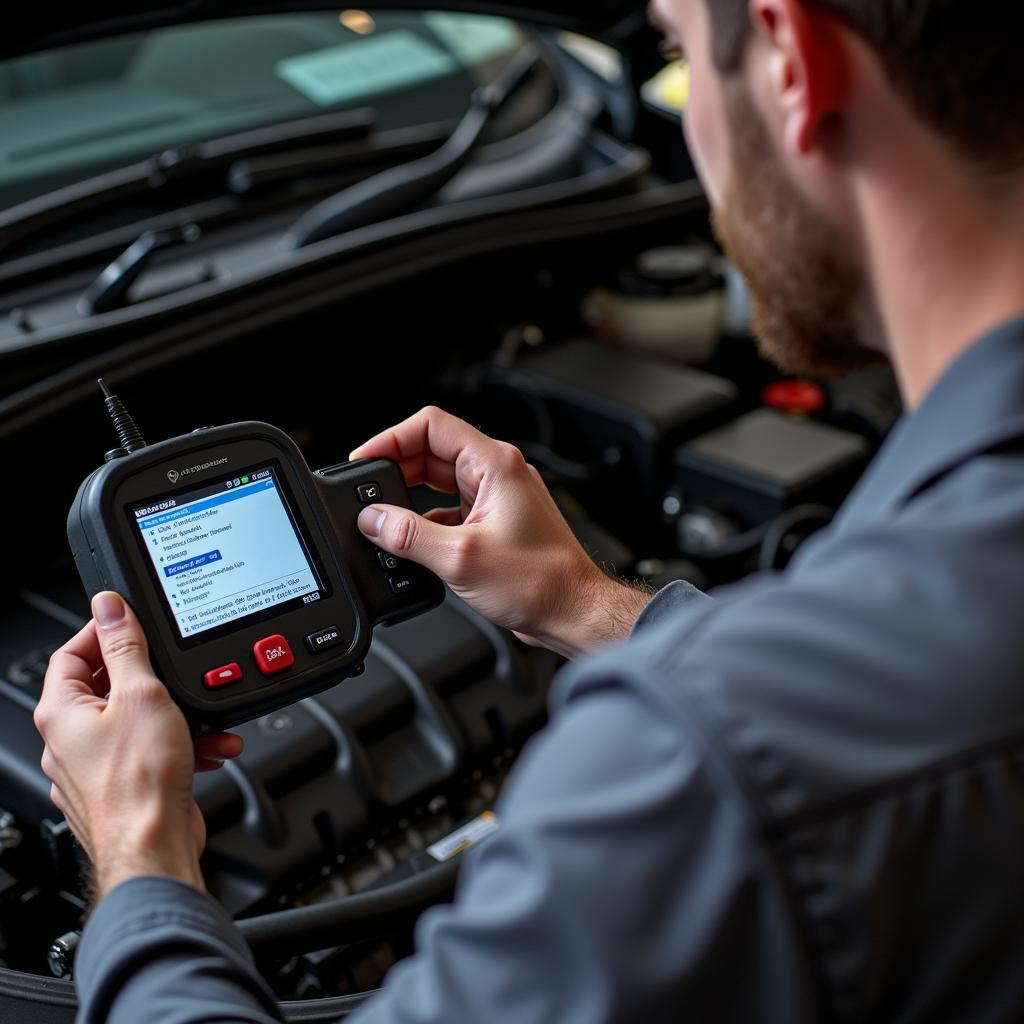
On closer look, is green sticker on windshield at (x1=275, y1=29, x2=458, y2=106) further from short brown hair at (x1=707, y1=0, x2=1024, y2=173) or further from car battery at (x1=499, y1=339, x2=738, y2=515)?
short brown hair at (x1=707, y1=0, x2=1024, y2=173)

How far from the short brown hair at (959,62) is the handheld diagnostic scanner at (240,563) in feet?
1.72

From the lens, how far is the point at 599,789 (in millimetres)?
533

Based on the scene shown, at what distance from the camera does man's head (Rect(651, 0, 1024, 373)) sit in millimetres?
615

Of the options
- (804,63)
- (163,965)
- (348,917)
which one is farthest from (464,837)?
(804,63)

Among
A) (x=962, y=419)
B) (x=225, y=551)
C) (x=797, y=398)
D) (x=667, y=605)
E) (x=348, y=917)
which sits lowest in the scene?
(x=797, y=398)

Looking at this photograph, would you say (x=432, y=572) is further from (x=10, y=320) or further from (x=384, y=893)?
(x=10, y=320)

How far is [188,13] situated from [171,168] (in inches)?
6.8

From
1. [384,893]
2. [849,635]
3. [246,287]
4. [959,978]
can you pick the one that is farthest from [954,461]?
[246,287]

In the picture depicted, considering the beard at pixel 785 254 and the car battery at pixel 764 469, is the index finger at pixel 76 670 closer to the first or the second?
the beard at pixel 785 254

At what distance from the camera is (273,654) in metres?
0.96

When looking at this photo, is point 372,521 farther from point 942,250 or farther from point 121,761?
point 942,250

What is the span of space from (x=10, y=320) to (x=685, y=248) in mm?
954

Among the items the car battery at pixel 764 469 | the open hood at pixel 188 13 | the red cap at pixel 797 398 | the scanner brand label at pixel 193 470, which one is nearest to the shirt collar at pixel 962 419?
the scanner brand label at pixel 193 470

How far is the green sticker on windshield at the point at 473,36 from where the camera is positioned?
1.85m
